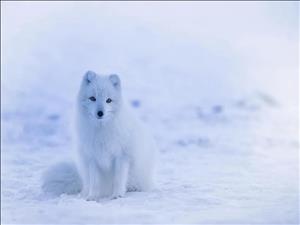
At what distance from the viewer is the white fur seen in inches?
172

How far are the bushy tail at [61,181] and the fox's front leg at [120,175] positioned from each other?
502mm

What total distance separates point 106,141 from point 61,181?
0.71 m

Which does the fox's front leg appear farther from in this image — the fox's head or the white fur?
the fox's head

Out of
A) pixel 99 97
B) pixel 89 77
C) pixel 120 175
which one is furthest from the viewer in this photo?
pixel 120 175


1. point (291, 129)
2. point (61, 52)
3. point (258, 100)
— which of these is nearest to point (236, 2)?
point (291, 129)

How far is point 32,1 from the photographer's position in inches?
480

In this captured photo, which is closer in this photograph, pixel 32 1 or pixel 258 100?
pixel 32 1

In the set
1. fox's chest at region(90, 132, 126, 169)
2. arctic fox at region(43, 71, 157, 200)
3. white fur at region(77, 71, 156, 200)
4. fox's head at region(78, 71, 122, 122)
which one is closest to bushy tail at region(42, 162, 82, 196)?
arctic fox at region(43, 71, 157, 200)

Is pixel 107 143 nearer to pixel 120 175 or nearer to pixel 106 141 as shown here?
pixel 106 141

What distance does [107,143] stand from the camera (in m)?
4.47

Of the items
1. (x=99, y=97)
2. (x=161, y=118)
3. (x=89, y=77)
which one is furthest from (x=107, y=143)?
(x=161, y=118)

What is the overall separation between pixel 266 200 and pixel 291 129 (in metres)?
6.87

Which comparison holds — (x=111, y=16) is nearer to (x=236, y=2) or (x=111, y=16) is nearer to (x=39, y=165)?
(x=236, y=2)

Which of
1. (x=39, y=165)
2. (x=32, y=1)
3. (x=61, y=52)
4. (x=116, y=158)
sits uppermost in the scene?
(x=32, y=1)
